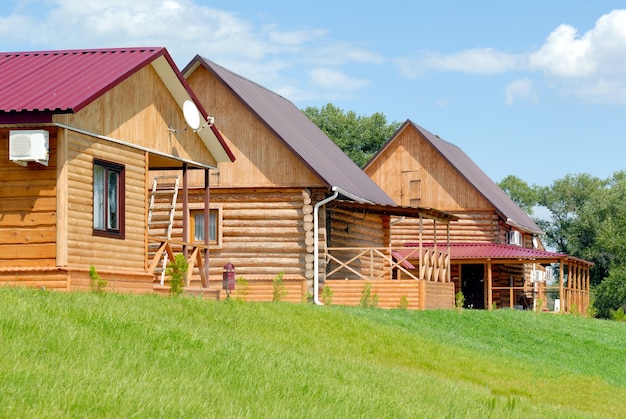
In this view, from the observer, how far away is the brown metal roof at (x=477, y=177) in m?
43.4

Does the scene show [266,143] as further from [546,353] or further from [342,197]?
[546,353]

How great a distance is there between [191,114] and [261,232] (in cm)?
804

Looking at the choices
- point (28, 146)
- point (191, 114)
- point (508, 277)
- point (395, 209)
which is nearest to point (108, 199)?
point (28, 146)

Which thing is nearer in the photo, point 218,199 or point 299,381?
point 299,381

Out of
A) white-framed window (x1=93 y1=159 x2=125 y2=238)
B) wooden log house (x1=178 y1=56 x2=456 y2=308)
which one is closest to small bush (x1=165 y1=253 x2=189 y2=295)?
white-framed window (x1=93 y1=159 x2=125 y2=238)

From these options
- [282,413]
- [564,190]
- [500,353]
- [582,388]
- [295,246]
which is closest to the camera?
[282,413]

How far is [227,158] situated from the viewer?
24.9 metres

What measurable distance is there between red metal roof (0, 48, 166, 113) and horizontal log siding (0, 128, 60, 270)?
700 millimetres

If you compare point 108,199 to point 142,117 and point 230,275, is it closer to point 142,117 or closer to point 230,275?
point 142,117

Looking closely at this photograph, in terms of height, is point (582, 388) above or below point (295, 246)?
below

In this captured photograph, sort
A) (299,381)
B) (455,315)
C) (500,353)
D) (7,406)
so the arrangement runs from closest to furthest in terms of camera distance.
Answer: (7,406) < (299,381) < (500,353) < (455,315)

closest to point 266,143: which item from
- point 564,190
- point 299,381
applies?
point 299,381

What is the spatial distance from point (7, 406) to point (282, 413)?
293 centimetres

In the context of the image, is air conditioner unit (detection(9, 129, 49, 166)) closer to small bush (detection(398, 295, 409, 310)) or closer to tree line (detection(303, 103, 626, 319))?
small bush (detection(398, 295, 409, 310))
